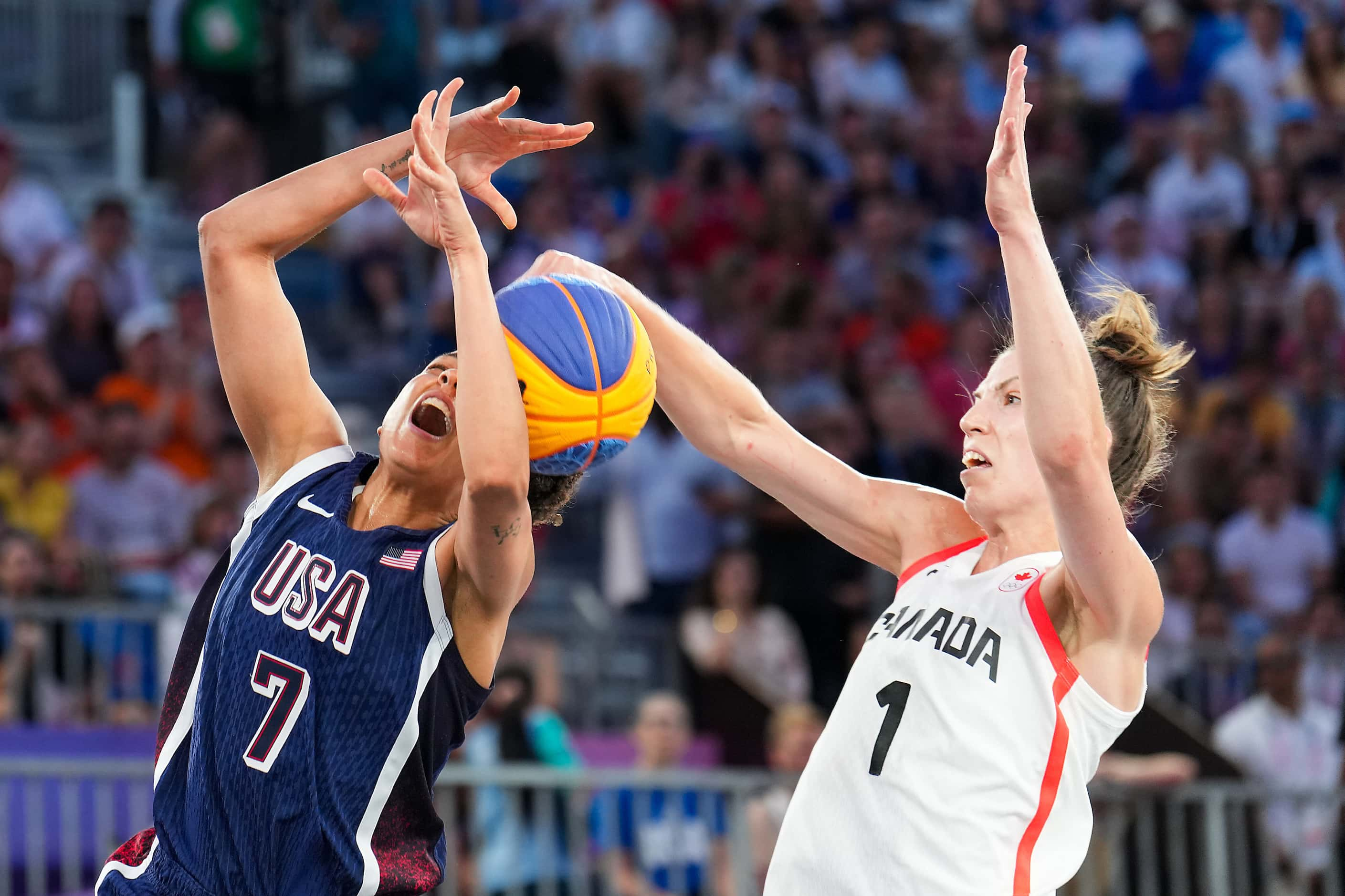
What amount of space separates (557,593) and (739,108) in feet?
19.2

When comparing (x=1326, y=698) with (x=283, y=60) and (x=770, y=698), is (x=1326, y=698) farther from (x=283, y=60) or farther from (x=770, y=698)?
(x=283, y=60)

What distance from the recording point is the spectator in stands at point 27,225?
12891 millimetres

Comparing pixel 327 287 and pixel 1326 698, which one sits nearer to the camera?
pixel 1326 698

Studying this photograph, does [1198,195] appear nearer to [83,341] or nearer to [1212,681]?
[1212,681]

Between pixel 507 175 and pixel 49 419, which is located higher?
pixel 507 175

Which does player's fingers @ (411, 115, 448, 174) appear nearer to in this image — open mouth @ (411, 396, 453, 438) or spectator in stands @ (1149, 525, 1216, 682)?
open mouth @ (411, 396, 453, 438)

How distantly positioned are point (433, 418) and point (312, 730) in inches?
31.1

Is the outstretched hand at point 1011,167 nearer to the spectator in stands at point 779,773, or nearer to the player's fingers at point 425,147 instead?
the player's fingers at point 425,147

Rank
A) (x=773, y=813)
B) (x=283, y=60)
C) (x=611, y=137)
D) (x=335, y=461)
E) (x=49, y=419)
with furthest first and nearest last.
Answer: (x=611, y=137) < (x=283, y=60) < (x=49, y=419) < (x=773, y=813) < (x=335, y=461)

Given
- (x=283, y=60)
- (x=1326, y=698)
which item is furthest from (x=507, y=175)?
(x=1326, y=698)

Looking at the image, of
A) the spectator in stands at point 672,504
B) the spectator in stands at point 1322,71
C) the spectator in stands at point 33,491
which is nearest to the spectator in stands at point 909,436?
the spectator in stands at point 672,504

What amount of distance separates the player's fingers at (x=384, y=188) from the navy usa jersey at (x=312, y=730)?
30.0 inches

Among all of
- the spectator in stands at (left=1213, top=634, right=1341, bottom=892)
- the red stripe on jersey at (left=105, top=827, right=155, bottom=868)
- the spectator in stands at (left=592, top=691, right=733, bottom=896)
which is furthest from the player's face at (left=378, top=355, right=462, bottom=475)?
the spectator in stands at (left=1213, top=634, right=1341, bottom=892)

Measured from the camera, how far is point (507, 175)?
50.9 ft
